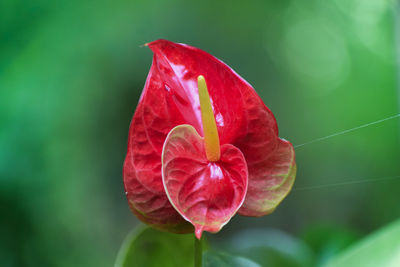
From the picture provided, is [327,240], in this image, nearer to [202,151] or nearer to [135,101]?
[202,151]

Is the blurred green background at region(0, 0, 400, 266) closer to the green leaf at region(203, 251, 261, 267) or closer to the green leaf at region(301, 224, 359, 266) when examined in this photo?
the green leaf at region(301, 224, 359, 266)

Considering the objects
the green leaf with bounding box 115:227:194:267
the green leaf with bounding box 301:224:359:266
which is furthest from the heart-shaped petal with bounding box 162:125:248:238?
the green leaf with bounding box 301:224:359:266

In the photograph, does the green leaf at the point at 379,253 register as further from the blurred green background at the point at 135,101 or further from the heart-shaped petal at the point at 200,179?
the blurred green background at the point at 135,101

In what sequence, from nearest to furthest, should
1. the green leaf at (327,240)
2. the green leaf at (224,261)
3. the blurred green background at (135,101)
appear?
1. the green leaf at (224,261)
2. the green leaf at (327,240)
3. the blurred green background at (135,101)

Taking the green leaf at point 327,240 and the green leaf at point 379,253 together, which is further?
the green leaf at point 327,240

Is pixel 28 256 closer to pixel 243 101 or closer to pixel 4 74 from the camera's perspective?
pixel 4 74

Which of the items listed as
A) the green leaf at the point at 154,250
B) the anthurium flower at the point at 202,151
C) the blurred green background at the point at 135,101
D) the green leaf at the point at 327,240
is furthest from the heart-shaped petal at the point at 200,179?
the blurred green background at the point at 135,101

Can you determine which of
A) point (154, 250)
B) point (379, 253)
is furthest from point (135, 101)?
point (379, 253)

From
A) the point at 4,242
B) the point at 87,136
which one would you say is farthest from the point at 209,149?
the point at 87,136
